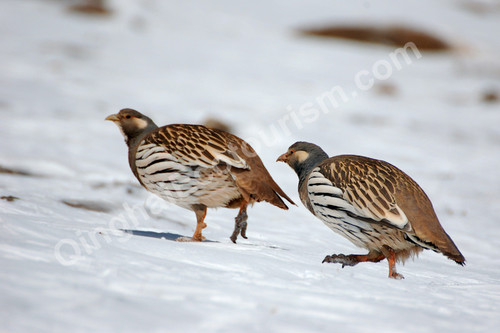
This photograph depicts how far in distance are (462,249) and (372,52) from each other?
19.8m

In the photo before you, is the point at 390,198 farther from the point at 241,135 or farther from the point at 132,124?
the point at 241,135

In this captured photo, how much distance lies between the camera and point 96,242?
5.00 metres

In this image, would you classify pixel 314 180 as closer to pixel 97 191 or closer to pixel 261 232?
pixel 261 232

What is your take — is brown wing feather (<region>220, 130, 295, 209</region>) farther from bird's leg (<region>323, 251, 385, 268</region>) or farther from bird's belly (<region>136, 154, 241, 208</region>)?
bird's leg (<region>323, 251, 385, 268</region>)

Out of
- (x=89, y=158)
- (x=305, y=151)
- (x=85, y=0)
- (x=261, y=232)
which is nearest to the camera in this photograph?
(x=305, y=151)

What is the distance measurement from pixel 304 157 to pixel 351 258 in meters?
1.59

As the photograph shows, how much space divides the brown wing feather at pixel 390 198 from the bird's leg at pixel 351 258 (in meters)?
0.70

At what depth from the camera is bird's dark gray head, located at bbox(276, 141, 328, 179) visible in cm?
705

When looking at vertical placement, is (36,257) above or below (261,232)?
below

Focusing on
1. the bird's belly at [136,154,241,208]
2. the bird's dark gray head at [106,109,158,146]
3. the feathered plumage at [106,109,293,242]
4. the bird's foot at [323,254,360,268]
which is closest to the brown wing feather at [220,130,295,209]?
the feathered plumage at [106,109,293,242]

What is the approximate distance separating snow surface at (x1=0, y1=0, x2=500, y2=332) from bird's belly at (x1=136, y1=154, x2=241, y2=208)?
545 millimetres

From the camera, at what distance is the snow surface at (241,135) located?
3.77 metres

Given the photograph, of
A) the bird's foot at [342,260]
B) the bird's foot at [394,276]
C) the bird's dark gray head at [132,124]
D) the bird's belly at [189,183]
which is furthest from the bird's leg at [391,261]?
the bird's dark gray head at [132,124]

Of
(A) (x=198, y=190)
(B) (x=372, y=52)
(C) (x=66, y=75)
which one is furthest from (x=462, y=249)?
(B) (x=372, y=52)
